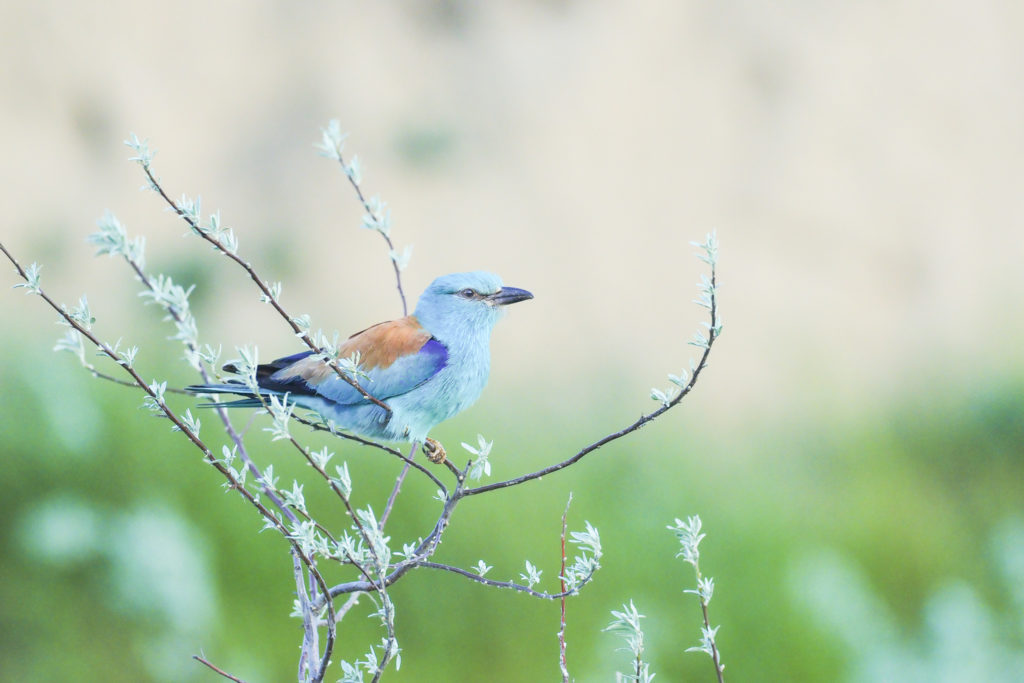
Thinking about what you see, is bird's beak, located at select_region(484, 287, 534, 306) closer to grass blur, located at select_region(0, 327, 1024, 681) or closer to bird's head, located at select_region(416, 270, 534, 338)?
bird's head, located at select_region(416, 270, 534, 338)

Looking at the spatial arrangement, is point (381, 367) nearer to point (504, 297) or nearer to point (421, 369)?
point (421, 369)

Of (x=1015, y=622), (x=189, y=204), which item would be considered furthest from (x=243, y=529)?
(x=1015, y=622)

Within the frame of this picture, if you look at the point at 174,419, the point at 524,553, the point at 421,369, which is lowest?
the point at 174,419

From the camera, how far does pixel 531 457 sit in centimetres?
302

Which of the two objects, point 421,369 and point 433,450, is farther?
point 433,450

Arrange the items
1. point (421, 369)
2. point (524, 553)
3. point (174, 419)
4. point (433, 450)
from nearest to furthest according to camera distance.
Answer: point (174, 419) → point (421, 369) → point (433, 450) → point (524, 553)

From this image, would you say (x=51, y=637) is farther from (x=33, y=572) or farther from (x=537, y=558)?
(x=537, y=558)

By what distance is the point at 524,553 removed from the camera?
275 cm

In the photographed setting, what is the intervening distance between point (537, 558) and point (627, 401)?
90cm

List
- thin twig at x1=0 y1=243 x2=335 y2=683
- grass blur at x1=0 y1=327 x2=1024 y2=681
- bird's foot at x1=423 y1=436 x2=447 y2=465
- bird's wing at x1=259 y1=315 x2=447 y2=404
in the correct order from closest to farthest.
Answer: thin twig at x1=0 y1=243 x2=335 y2=683 < bird's wing at x1=259 y1=315 x2=447 y2=404 < bird's foot at x1=423 y1=436 x2=447 y2=465 < grass blur at x1=0 y1=327 x2=1024 y2=681

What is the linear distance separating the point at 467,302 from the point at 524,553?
1.73 m

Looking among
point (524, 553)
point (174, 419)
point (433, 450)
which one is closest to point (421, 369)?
point (433, 450)

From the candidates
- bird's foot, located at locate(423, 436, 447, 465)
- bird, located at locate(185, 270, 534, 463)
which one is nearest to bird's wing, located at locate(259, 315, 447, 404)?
bird, located at locate(185, 270, 534, 463)

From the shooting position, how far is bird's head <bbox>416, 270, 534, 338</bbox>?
1169mm
